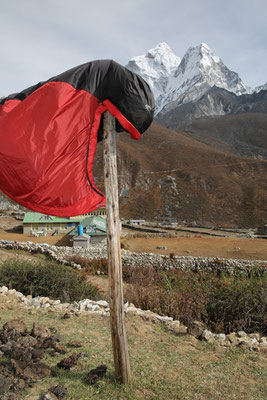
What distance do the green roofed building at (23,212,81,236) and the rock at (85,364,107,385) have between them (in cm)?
3004

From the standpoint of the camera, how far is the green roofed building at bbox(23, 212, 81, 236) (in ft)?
Answer: 108

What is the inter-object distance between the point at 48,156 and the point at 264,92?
203 m

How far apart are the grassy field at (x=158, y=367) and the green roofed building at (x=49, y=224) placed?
27.3 m

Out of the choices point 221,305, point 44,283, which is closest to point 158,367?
point 221,305

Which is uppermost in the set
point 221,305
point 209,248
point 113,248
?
point 113,248

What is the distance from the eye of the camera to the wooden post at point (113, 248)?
334cm

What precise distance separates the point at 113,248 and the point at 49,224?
31.7 meters

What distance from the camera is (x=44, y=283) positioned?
934 centimetres

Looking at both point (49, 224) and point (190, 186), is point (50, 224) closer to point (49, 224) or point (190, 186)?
point (49, 224)

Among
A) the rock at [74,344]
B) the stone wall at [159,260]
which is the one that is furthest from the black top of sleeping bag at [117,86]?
the stone wall at [159,260]

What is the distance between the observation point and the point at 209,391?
3783 mm

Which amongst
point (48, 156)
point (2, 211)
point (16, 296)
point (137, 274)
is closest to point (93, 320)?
point (16, 296)

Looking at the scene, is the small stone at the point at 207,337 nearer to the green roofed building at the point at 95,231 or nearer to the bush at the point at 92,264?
the bush at the point at 92,264

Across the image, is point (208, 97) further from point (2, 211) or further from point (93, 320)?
point (93, 320)
